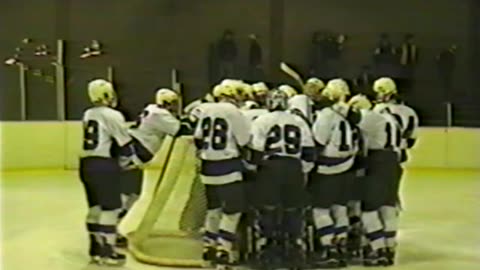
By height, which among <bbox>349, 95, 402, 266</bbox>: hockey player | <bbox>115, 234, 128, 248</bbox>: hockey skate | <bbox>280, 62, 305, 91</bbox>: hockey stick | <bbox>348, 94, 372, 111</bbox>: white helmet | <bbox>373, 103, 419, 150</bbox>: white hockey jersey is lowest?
<bbox>115, 234, 128, 248</bbox>: hockey skate

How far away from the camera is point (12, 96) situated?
825 cm

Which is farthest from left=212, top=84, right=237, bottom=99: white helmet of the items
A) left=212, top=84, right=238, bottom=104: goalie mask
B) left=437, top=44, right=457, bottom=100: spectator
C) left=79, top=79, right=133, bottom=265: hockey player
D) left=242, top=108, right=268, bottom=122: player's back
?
left=437, top=44, right=457, bottom=100: spectator

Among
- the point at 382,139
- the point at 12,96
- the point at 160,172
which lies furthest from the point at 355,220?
the point at 12,96

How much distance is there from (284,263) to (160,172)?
997 mm

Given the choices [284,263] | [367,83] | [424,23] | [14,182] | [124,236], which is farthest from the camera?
[424,23]

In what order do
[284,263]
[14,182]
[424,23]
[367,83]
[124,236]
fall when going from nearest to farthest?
[284,263] → [124,236] → [367,83] → [14,182] → [424,23]

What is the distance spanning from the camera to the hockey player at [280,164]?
4629 millimetres

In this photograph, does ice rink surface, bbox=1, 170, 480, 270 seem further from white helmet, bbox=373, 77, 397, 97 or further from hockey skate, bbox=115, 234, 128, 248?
white helmet, bbox=373, 77, 397, 97

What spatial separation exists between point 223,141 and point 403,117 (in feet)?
3.75

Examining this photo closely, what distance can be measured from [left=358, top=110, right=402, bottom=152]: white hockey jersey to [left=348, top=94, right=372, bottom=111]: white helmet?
0.12 meters

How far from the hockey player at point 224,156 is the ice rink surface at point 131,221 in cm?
55

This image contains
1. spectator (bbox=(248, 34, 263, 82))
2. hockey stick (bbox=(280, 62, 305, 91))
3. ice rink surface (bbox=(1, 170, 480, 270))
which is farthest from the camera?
spectator (bbox=(248, 34, 263, 82))

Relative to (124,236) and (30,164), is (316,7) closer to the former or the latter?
(30,164)

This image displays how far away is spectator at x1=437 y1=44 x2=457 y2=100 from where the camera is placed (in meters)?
8.24
